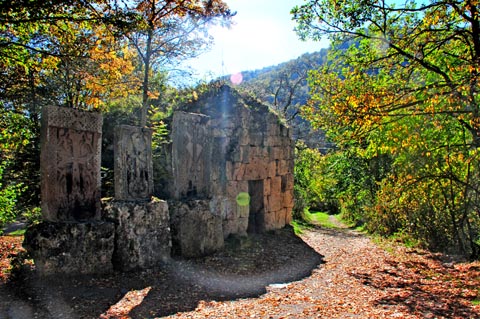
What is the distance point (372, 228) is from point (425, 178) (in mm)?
5116

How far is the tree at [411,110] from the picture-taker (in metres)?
7.38

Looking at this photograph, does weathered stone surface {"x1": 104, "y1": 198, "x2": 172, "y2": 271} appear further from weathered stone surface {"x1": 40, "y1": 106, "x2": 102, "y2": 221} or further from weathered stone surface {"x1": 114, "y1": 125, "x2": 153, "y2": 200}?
weathered stone surface {"x1": 40, "y1": 106, "x2": 102, "y2": 221}

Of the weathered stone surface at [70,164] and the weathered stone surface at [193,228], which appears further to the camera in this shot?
the weathered stone surface at [193,228]

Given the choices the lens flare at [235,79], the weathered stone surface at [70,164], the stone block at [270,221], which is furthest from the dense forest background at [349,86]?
the stone block at [270,221]

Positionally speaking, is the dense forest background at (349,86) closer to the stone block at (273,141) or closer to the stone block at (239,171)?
the stone block at (273,141)

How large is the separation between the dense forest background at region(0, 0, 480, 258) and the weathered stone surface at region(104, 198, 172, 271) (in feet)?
7.44

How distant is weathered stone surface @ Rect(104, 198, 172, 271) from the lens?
6168 mm

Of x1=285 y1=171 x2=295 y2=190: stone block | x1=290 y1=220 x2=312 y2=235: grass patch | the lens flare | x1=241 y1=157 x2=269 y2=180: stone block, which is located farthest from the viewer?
the lens flare

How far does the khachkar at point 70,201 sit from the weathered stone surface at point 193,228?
147cm

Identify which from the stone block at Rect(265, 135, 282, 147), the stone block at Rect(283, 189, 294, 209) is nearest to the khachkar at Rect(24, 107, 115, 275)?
the stone block at Rect(265, 135, 282, 147)

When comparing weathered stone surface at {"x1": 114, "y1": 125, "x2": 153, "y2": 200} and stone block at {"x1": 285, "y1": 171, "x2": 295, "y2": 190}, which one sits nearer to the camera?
weathered stone surface at {"x1": 114, "y1": 125, "x2": 153, "y2": 200}

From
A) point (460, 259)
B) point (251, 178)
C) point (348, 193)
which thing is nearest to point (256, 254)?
point (251, 178)

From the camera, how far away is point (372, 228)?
1335cm

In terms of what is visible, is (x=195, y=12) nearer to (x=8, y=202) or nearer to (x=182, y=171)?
(x=182, y=171)
